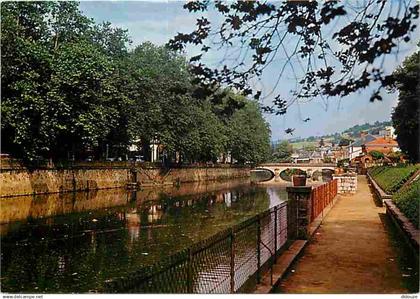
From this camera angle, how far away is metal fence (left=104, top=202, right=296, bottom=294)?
2.88m

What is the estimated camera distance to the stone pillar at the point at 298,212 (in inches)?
251

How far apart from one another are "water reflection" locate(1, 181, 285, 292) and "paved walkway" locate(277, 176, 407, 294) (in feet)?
7.68

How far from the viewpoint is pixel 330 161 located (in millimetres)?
33125

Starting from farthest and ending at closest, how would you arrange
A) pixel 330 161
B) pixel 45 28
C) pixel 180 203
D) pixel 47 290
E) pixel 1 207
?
pixel 330 161
pixel 180 203
pixel 45 28
pixel 1 207
pixel 47 290

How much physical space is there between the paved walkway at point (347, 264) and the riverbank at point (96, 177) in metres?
11.1

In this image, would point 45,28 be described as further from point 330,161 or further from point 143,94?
point 330,161

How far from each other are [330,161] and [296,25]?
29.5 m

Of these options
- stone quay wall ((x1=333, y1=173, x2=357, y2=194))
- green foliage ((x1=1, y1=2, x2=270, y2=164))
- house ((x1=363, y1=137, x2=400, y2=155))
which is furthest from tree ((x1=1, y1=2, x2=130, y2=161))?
house ((x1=363, y1=137, x2=400, y2=155))

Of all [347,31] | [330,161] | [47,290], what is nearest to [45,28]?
[47,290]

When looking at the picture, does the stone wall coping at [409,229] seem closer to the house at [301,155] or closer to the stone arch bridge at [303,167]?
the house at [301,155]

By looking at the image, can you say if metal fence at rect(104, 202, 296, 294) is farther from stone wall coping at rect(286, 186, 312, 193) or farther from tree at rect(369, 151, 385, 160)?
tree at rect(369, 151, 385, 160)

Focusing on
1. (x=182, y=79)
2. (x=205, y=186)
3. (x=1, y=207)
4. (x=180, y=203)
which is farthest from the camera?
(x=205, y=186)

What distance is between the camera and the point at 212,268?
4.54m

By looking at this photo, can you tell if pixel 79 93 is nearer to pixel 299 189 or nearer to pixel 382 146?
pixel 299 189
